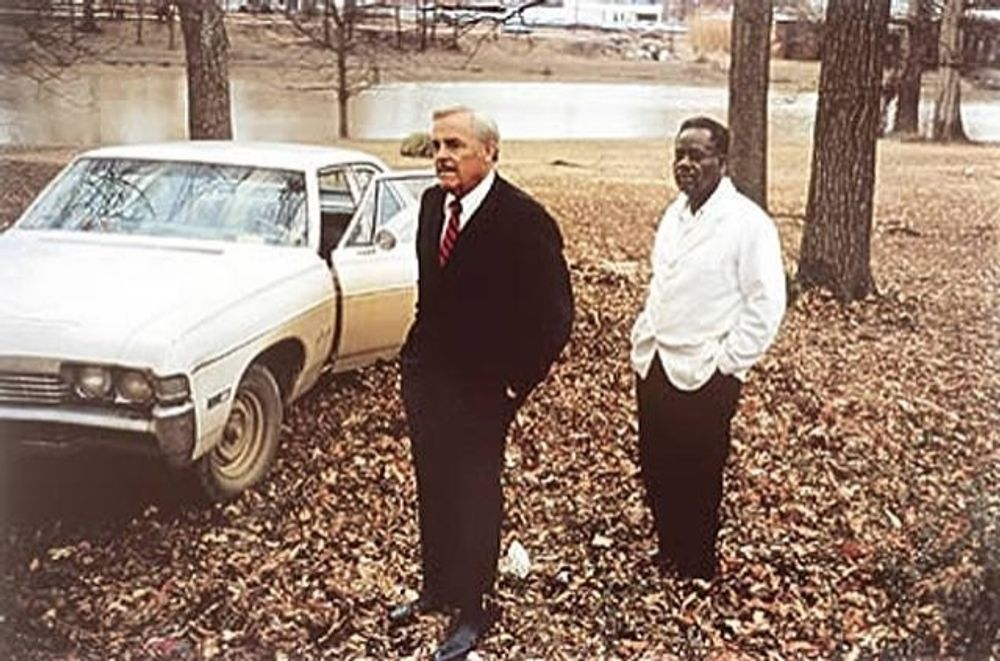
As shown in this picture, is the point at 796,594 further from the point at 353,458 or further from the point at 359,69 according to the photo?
the point at 359,69

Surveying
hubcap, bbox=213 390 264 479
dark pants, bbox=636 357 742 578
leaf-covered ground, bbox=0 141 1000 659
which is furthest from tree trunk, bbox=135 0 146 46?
dark pants, bbox=636 357 742 578

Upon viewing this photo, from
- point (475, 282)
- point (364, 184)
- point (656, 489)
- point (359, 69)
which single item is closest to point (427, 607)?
point (656, 489)

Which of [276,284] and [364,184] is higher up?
[364,184]

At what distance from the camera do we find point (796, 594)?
249 cm

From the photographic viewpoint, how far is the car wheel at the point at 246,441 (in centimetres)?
230

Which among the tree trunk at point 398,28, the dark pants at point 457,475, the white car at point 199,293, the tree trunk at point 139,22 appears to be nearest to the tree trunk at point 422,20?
the tree trunk at point 398,28

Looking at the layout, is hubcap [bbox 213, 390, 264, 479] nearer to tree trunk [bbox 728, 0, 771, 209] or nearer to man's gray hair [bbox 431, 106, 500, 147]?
man's gray hair [bbox 431, 106, 500, 147]

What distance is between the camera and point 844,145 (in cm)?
245

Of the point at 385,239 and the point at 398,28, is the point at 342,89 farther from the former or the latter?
the point at 385,239

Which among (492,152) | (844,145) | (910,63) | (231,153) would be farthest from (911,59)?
(231,153)

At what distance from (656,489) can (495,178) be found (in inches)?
26.4

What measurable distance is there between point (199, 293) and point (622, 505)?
34.5 inches

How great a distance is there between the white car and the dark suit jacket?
0.24 feet

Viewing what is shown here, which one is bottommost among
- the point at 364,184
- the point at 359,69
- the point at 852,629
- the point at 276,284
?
the point at 852,629
